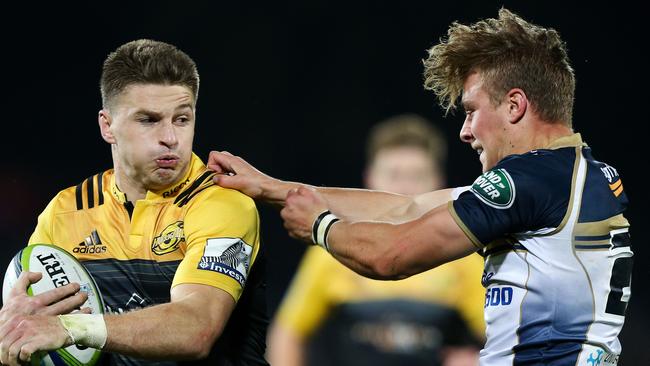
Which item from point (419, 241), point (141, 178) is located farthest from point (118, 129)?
point (419, 241)

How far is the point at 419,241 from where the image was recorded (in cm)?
373

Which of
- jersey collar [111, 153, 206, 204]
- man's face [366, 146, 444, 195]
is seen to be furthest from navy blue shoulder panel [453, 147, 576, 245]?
man's face [366, 146, 444, 195]

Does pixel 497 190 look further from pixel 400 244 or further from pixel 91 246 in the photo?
pixel 91 246

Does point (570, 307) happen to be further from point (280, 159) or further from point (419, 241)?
point (280, 159)

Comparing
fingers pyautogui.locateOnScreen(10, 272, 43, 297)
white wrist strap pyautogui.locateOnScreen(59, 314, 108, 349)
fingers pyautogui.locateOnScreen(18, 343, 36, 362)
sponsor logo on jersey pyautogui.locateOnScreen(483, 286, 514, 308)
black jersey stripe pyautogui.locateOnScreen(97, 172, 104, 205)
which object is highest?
black jersey stripe pyautogui.locateOnScreen(97, 172, 104, 205)

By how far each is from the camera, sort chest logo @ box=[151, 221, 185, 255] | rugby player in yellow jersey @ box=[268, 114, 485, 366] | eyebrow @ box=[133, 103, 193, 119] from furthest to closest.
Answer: rugby player in yellow jersey @ box=[268, 114, 485, 366], eyebrow @ box=[133, 103, 193, 119], chest logo @ box=[151, 221, 185, 255]

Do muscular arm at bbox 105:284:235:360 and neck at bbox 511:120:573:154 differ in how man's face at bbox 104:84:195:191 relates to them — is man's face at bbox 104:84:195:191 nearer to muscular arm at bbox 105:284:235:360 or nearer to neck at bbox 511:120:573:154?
muscular arm at bbox 105:284:235:360

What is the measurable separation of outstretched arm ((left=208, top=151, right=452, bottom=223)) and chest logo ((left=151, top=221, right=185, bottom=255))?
0.28 m

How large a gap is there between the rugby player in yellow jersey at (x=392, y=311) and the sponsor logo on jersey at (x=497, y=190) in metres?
2.28

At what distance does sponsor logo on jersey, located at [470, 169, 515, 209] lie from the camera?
363cm

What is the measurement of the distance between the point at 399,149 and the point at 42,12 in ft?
13.1

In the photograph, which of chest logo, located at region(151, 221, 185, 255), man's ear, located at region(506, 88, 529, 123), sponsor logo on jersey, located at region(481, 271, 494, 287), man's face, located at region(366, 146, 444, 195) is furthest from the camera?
man's face, located at region(366, 146, 444, 195)

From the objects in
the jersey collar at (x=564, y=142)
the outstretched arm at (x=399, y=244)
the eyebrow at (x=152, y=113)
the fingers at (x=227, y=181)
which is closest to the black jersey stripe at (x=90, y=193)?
the eyebrow at (x=152, y=113)

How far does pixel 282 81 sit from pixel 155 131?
4.39 metres
